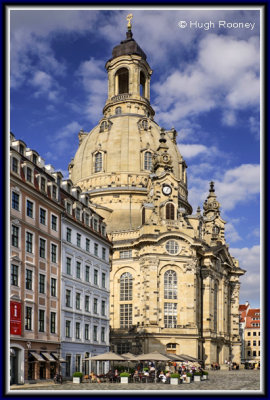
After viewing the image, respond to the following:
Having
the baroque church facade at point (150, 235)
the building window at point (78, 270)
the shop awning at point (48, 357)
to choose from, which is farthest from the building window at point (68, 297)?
the baroque church facade at point (150, 235)

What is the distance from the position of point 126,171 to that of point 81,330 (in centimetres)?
5402

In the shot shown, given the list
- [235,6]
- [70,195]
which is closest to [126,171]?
[70,195]

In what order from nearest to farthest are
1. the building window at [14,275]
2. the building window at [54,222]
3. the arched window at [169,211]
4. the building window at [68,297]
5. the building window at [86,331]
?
the building window at [14,275] → the building window at [54,222] → the building window at [68,297] → the building window at [86,331] → the arched window at [169,211]

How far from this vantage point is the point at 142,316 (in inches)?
3465

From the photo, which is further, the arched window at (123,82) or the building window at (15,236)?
the arched window at (123,82)

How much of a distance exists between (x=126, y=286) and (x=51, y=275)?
44.9 meters

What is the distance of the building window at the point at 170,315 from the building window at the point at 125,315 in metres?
6.36

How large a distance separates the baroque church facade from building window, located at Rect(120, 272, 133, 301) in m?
0.16

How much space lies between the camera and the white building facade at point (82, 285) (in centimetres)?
5291

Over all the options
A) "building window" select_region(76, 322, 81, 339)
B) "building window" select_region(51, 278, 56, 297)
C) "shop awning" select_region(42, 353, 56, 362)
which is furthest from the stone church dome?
"shop awning" select_region(42, 353, 56, 362)

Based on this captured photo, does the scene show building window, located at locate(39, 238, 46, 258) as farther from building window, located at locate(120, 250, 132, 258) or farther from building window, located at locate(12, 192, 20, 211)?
building window, located at locate(120, 250, 132, 258)

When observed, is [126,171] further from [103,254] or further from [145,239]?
[103,254]

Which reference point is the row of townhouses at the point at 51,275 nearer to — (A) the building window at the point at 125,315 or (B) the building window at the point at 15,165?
(B) the building window at the point at 15,165

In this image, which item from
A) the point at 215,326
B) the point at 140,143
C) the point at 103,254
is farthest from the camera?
the point at 140,143
